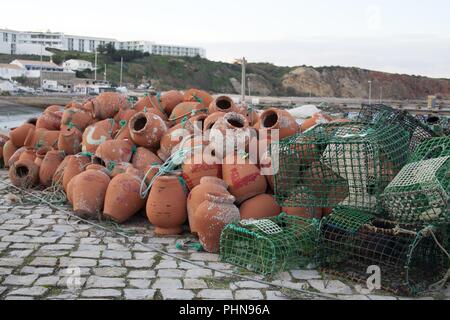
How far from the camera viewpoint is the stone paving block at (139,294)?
12.0ft

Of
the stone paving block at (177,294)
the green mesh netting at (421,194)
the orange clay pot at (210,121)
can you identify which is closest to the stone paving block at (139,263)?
the stone paving block at (177,294)

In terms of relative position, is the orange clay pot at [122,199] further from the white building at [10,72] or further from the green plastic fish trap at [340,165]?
the white building at [10,72]

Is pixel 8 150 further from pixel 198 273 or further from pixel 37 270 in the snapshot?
pixel 198 273

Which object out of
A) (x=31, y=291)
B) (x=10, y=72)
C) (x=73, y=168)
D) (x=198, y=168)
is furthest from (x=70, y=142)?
(x=10, y=72)

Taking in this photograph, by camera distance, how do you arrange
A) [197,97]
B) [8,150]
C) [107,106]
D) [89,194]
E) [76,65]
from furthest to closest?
1. [76,65]
2. [8,150]
3. [197,97]
4. [107,106]
5. [89,194]

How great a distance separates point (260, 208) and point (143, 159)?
1.99 m

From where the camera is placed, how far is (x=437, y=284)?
3.94 m

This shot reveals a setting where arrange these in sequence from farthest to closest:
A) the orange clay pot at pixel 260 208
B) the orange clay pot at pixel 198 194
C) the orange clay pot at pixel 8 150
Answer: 1. the orange clay pot at pixel 8 150
2. the orange clay pot at pixel 260 208
3. the orange clay pot at pixel 198 194

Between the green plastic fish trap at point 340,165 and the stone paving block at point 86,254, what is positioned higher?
the green plastic fish trap at point 340,165

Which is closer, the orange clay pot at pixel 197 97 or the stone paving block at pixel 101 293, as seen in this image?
the stone paving block at pixel 101 293

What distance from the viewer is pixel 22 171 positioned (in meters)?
7.51

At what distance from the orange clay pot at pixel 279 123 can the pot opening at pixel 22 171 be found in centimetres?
371
